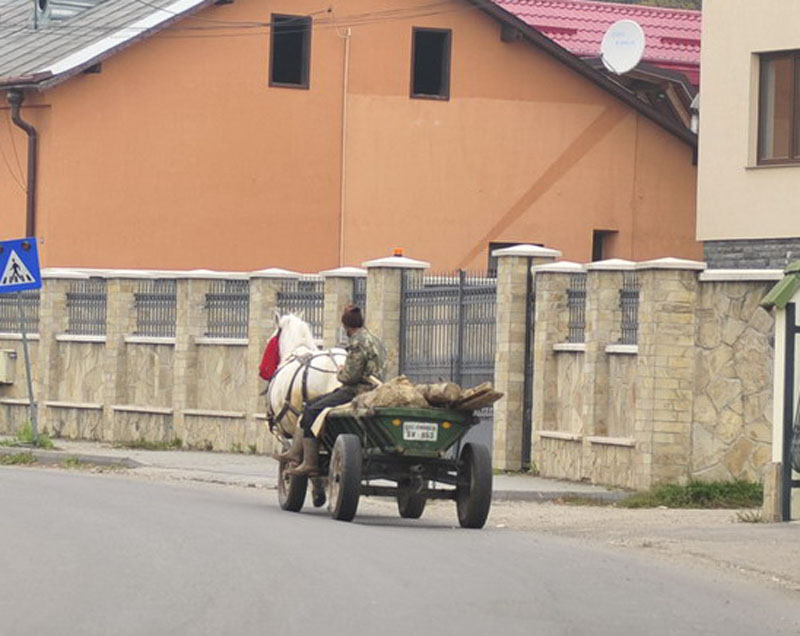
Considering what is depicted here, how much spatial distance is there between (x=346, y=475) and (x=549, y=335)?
21.9ft

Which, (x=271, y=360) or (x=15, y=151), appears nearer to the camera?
(x=271, y=360)

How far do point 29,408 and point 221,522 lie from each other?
1461cm

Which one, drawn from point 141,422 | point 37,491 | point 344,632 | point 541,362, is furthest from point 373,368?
point 141,422

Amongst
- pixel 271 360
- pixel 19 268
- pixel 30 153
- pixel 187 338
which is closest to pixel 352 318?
pixel 271 360

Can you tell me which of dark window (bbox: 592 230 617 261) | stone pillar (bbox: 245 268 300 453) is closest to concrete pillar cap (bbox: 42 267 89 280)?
stone pillar (bbox: 245 268 300 453)

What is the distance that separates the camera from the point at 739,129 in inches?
1170

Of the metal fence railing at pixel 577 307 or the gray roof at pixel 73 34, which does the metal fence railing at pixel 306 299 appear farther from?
the gray roof at pixel 73 34

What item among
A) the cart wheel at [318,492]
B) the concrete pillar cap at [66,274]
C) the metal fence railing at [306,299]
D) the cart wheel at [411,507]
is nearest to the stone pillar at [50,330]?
the concrete pillar cap at [66,274]

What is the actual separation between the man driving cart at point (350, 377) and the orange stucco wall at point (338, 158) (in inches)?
744

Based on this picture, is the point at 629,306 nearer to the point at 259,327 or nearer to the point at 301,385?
the point at 301,385

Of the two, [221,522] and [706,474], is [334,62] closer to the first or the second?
[706,474]

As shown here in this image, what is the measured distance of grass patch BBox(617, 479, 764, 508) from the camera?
20.7 metres

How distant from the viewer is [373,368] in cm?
1802

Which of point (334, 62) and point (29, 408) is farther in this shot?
point (334, 62)
